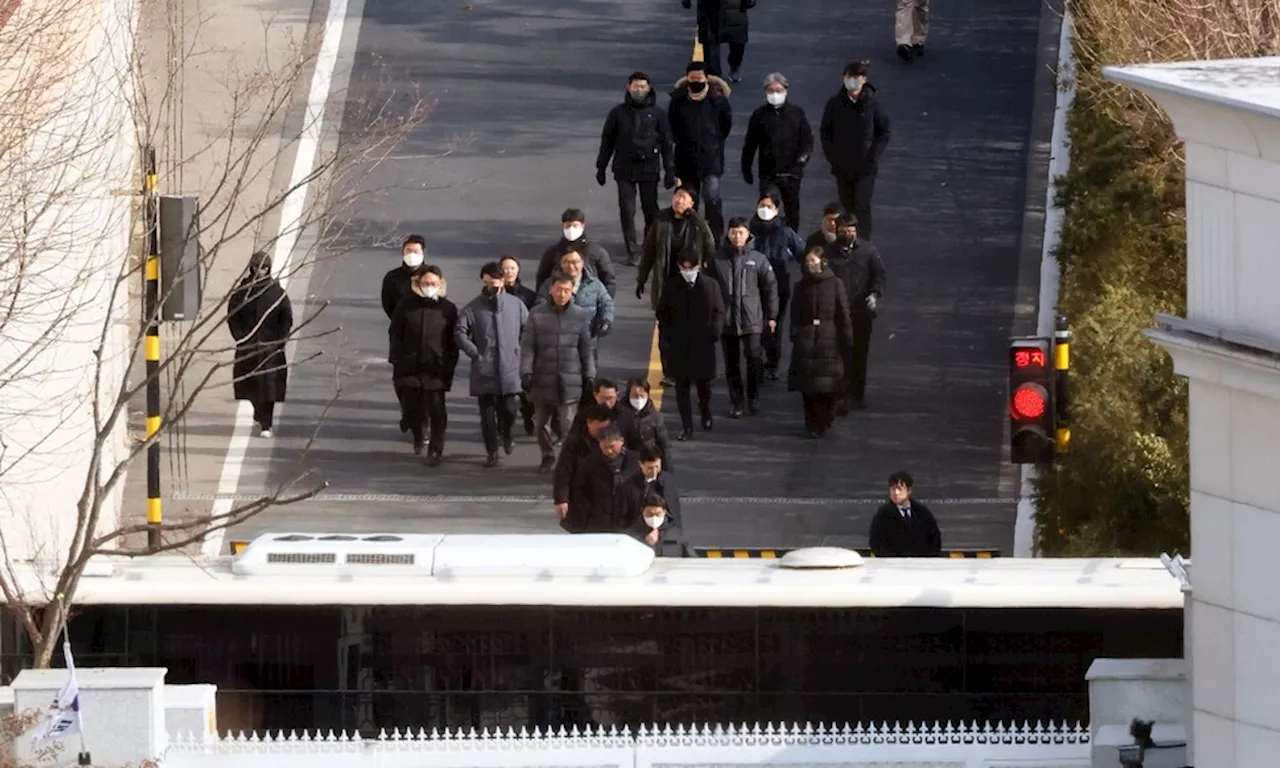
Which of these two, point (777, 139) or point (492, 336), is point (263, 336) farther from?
point (777, 139)

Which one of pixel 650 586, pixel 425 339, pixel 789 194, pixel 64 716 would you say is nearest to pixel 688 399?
pixel 425 339

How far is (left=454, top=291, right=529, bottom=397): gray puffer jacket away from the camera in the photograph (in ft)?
77.9

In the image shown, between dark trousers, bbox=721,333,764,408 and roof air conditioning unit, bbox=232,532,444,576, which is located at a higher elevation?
dark trousers, bbox=721,333,764,408

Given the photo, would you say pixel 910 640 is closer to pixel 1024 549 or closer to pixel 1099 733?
pixel 1099 733

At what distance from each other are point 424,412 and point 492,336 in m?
1.09

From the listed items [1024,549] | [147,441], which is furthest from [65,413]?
[1024,549]

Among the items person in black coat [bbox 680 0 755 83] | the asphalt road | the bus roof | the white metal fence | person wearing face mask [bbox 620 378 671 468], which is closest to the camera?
the white metal fence

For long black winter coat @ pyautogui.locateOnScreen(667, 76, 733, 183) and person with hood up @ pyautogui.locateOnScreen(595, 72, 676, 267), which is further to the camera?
long black winter coat @ pyautogui.locateOnScreen(667, 76, 733, 183)

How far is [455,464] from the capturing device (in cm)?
2466

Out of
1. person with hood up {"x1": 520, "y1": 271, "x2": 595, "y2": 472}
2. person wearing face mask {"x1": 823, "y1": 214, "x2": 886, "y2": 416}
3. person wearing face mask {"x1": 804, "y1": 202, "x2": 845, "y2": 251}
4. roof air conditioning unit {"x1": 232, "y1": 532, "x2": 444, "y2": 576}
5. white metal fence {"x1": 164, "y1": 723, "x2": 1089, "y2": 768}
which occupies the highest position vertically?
person wearing face mask {"x1": 804, "y1": 202, "x2": 845, "y2": 251}

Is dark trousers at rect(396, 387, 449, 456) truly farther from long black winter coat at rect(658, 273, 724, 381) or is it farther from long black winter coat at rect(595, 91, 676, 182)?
long black winter coat at rect(595, 91, 676, 182)

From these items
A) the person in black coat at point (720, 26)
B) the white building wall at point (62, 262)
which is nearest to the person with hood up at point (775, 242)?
the white building wall at point (62, 262)

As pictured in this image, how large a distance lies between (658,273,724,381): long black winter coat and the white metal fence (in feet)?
27.3

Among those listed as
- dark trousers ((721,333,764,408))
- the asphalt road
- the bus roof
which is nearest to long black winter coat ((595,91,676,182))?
the asphalt road
